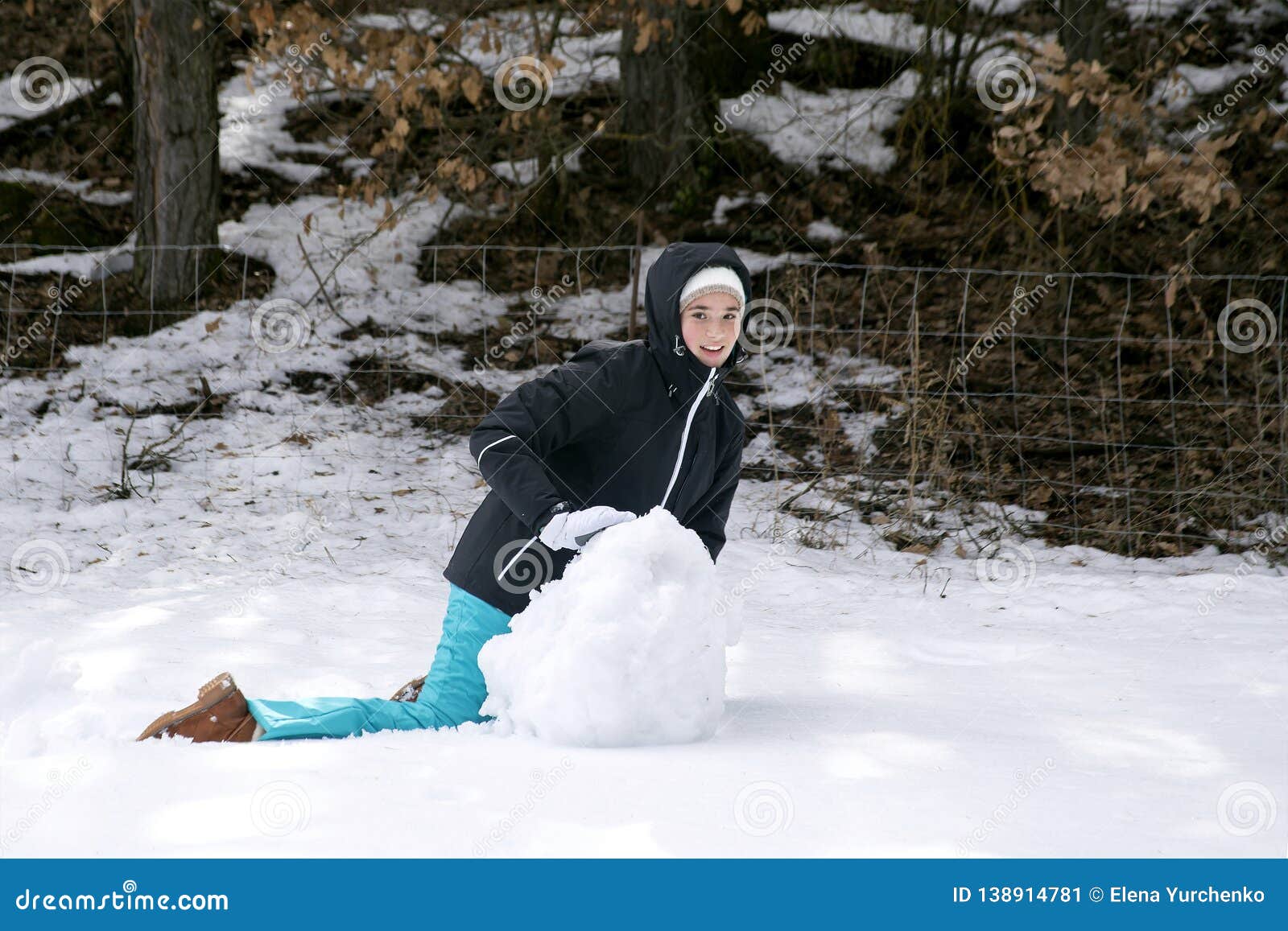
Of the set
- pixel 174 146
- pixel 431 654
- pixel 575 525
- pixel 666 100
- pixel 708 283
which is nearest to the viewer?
pixel 575 525

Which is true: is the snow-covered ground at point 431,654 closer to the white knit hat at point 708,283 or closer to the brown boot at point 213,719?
the brown boot at point 213,719

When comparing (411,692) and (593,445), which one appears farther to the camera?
(411,692)

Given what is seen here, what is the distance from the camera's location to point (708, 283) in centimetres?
287

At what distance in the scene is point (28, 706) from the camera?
3080 millimetres

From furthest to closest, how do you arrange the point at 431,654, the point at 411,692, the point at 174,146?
the point at 174,146 → the point at 431,654 → the point at 411,692

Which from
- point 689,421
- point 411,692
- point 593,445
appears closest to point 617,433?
point 593,445

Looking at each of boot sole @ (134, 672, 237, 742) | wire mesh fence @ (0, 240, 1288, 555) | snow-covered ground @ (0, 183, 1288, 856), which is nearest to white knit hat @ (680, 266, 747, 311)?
snow-covered ground @ (0, 183, 1288, 856)

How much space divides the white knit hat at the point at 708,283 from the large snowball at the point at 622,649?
561mm

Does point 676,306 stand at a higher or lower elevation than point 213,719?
higher

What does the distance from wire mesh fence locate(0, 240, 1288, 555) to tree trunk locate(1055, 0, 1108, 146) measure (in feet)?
3.03

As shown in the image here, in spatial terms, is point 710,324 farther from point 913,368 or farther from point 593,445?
point 913,368

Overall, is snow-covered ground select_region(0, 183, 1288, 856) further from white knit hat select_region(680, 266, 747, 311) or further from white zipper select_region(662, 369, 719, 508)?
white knit hat select_region(680, 266, 747, 311)

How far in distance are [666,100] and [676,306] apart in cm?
665

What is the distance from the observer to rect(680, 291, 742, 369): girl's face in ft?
9.49
